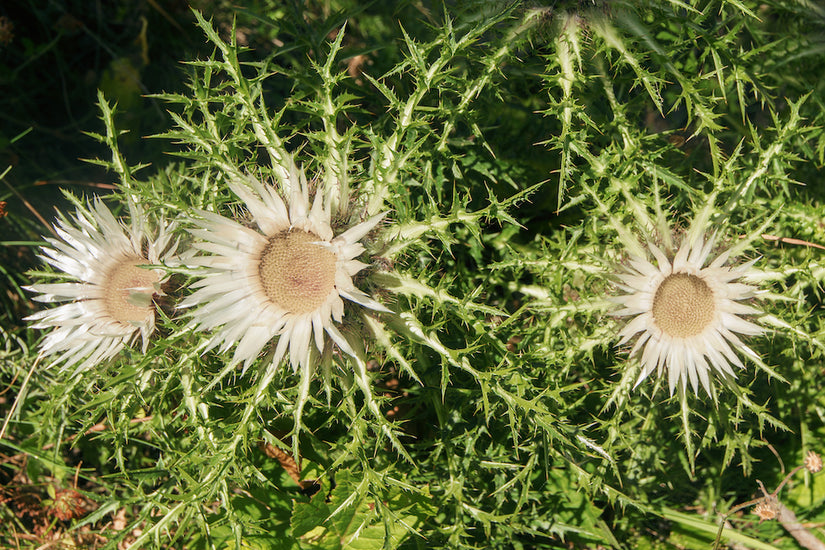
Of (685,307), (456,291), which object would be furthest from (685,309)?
(456,291)

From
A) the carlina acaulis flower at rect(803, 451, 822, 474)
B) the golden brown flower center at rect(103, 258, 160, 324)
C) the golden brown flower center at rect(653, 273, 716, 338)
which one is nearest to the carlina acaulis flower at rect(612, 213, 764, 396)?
the golden brown flower center at rect(653, 273, 716, 338)

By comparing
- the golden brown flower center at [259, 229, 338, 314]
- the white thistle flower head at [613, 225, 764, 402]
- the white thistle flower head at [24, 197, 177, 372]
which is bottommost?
the white thistle flower head at [24, 197, 177, 372]

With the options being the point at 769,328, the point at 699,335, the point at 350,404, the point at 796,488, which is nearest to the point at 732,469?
the point at 796,488

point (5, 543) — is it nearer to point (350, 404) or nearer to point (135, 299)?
point (135, 299)

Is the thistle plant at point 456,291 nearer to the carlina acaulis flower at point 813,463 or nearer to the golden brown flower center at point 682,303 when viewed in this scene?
the golden brown flower center at point 682,303

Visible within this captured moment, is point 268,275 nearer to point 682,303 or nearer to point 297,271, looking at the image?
point 297,271

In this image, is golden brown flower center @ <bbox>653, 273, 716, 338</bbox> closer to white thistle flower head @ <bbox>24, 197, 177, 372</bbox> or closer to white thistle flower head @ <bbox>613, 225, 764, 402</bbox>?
white thistle flower head @ <bbox>613, 225, 764, 402</bbox>
